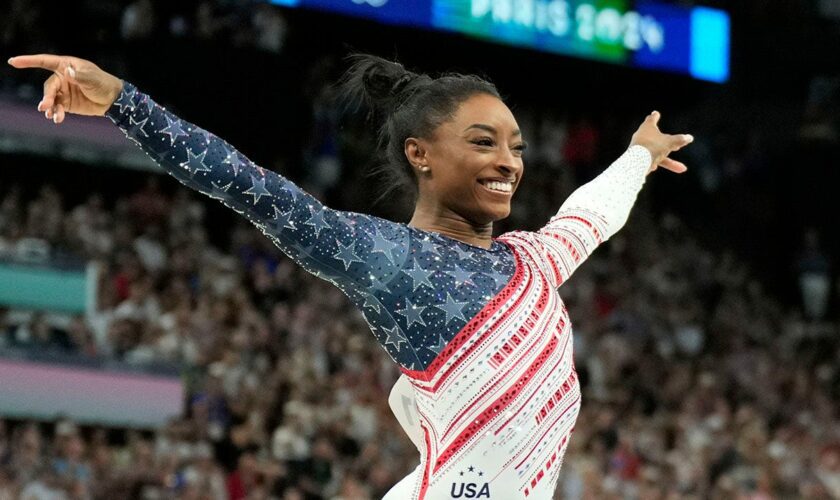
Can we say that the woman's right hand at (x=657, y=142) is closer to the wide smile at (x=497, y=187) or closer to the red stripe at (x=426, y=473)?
the wide smile at (x=497, y=187)

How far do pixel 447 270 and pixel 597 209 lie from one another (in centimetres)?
77

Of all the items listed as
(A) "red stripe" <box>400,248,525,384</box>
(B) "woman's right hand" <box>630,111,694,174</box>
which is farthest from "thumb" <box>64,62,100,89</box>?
(B) "woman's right hand" <box>630,111,694,174</box>

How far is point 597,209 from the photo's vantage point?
11.5 ft

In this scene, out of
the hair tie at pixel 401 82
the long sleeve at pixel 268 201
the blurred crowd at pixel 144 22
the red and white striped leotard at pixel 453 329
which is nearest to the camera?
the long sleeve at pixel 268 201

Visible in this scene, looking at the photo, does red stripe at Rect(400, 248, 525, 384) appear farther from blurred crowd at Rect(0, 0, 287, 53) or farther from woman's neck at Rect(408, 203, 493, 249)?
blurred crowd at Rect(0, 0, 287, 53)

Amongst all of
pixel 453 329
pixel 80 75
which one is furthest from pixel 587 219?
pixel 80 75

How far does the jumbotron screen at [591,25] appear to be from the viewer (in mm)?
12617

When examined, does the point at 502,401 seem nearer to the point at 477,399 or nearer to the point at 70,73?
the point at 477,399

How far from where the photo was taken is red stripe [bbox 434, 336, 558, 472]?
2852mm

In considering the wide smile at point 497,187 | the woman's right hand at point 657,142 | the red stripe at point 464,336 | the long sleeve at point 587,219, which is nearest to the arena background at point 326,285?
the woman's right hand at point 657,142

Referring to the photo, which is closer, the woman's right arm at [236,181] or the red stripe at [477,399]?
the woman's right arm at [236,181]

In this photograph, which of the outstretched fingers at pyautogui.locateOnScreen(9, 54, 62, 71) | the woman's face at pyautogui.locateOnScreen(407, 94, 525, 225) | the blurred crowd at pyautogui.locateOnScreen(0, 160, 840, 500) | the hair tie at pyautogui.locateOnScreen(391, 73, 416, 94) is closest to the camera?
the outstretched fingers at pyautogui.locateOnScreen(9, 54, 62, 71)

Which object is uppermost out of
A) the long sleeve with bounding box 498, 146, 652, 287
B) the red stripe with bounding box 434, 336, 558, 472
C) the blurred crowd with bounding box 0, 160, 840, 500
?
the long sleeve with bounding box 498, 146, 652, 287

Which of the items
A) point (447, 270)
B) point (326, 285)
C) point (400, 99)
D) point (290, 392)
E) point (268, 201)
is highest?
point (400, 99)
